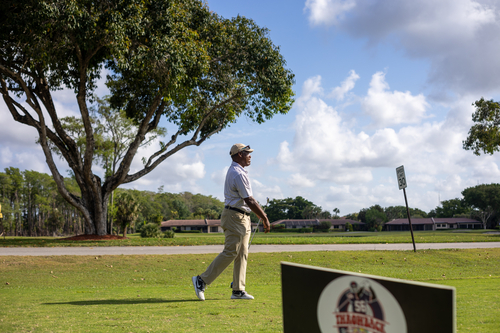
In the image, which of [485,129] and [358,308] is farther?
[485,129]

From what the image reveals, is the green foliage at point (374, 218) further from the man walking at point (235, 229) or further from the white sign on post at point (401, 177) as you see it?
the man walking at point (235, 229)

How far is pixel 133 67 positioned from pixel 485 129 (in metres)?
26.6

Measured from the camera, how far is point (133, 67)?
1806 centimetres

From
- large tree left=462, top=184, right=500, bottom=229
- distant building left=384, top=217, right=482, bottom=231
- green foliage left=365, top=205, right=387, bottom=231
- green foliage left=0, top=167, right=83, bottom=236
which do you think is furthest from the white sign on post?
green foliage left=365, top=205, right=387, bottom=231

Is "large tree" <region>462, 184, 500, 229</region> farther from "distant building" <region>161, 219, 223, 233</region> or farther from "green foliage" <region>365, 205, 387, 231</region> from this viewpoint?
"distant building" <region>161, 219, 223, 233</region>

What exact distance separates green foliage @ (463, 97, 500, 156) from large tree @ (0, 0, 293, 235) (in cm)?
1635

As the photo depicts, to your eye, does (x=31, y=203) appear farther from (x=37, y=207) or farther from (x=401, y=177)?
(x=401, y=177)

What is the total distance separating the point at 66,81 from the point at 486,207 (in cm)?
8899

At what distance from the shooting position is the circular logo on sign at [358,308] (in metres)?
1.51

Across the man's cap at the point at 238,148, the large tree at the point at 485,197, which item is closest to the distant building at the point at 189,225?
the large tree at the point at 485,197

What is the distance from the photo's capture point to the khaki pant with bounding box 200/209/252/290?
549cm

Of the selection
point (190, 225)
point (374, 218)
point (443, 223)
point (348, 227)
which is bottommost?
point (348, 227)

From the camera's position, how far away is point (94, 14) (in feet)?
53.4

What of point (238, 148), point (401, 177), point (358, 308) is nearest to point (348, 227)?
point (401, 177)
